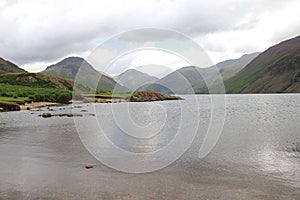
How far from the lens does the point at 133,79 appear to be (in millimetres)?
33438

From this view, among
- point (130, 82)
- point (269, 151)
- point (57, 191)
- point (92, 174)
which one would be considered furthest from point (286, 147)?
point (57, 191)

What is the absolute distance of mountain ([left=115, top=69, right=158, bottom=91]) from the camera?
94.9 ft

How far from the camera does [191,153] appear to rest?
39688mm

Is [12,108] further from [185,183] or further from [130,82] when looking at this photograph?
[185,183]

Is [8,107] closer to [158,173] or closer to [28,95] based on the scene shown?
[28,95]

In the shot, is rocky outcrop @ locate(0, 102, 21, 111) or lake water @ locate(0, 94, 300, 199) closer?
lake water @ locate(0, 94, 300, 199)

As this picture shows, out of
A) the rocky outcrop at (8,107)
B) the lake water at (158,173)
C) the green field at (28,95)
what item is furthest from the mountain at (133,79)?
the green field at (28,95)

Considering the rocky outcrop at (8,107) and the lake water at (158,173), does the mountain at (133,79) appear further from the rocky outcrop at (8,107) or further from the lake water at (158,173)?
the rocky outcrop at (8,107)

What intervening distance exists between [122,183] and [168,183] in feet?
13.5

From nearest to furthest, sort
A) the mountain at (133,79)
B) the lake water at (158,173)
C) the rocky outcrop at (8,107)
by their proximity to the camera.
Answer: the lake water at (158,173)
the mountain at (133,79)
the rocky outcrop at (8,107)

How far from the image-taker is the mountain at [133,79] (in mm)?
28933

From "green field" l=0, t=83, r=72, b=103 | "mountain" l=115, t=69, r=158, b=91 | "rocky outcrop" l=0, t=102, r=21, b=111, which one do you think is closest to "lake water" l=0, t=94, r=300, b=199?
Result: "mountain" l=115, t=69, r=158, b=91

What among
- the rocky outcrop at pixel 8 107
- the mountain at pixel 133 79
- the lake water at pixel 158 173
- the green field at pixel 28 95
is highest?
the green field at pixel 28 95

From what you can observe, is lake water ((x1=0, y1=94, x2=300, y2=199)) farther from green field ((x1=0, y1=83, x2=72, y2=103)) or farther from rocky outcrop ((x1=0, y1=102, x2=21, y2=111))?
green field ((x1=0, y1=83, x2=72, y2=103))
